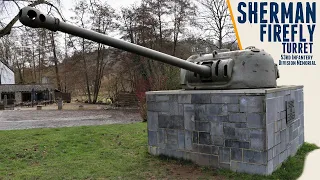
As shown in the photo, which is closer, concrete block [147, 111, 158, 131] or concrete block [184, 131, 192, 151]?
concrete block [184, 131, 192, 151]

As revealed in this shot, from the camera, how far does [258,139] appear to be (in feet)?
16.0

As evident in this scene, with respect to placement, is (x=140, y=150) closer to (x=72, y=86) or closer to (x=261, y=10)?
(x=261, y=10)

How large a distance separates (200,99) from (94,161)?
2415 mm

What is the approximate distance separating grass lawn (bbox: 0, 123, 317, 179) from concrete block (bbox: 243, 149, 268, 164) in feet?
0.74

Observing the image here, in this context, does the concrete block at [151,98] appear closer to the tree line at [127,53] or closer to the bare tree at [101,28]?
the tree line at [127,53]

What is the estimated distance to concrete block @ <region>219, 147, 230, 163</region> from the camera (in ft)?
17.2

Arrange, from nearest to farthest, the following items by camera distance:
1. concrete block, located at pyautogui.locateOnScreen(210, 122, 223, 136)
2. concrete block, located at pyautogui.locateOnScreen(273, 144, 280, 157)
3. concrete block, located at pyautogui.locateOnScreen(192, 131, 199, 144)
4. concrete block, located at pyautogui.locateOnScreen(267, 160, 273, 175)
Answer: concrete block, located at pyautogui.locateOnScreen(267, 160, 273, 175)
concrete block, located at pyautogui.locateOnScreen(273, 144, 280, 157)
concrete block, located at pyautogui.locateOnScreen(210, 122, 223, 136)
concrete block, located at pyautogui.locateOnScreen(192, 131, 199, 144)

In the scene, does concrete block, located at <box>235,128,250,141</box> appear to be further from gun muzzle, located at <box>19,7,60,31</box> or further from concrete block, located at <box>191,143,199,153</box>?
gun muzzle, located at <box>19,7,60,31</box>

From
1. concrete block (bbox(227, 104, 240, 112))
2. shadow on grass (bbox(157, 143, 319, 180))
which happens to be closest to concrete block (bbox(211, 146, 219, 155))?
shadow on grass (bbox(157, 143, 319, 180))

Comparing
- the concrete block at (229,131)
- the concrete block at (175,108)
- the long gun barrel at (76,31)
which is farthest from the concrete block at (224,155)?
the long gun barrel at (76,31)

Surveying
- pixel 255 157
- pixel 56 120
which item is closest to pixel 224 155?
pixel 255 157

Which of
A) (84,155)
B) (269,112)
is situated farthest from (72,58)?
(269,112)

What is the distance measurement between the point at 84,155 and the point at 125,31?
23.3 metres

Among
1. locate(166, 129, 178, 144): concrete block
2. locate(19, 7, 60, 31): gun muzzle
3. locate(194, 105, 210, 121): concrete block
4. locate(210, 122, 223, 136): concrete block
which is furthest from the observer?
locate(166, 129, 178, 144): concrete block
